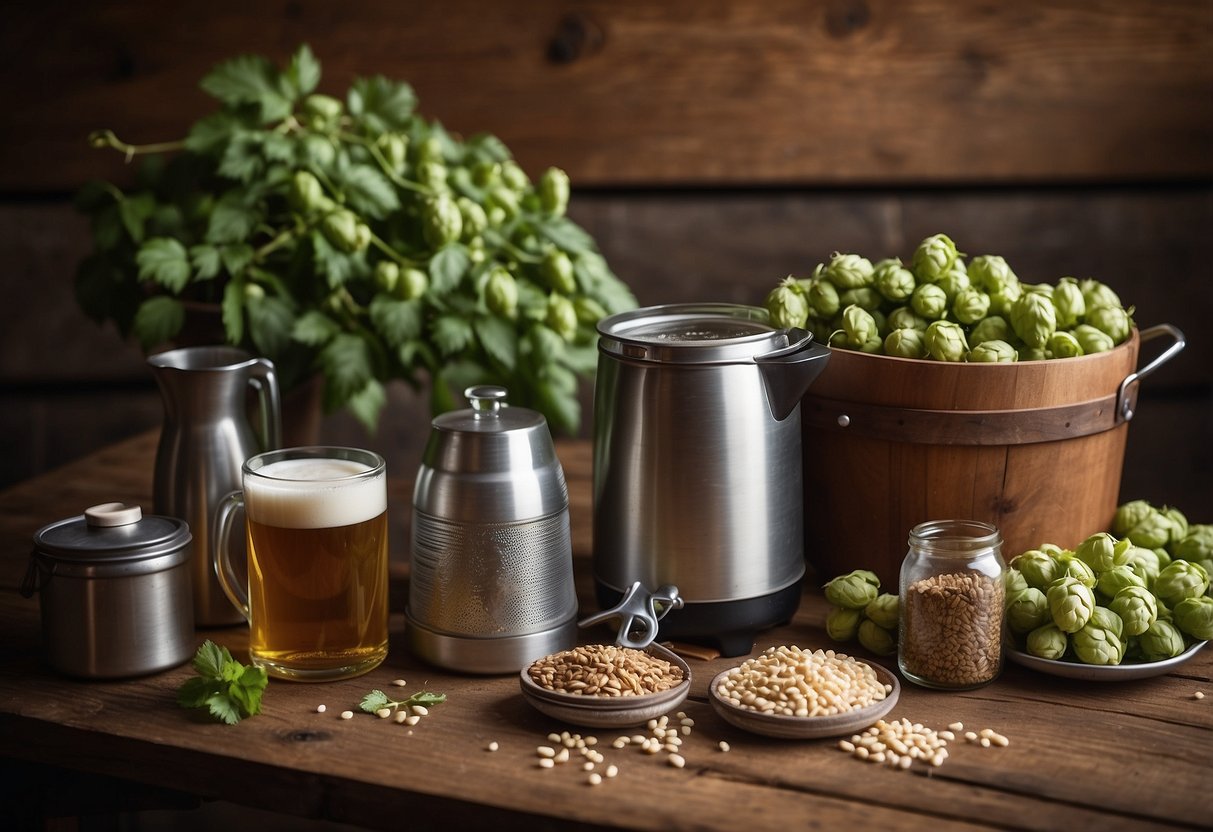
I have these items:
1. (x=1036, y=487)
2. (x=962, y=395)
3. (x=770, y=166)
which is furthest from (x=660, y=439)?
(x=770, y=166)

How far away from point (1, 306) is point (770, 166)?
167 centimetres

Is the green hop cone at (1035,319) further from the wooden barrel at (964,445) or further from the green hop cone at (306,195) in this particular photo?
the green hop cone at (306,195)

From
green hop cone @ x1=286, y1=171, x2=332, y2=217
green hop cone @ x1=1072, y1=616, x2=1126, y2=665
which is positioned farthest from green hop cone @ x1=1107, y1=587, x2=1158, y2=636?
green hop cone @ x1=286, y1=171, x2=332, y2=217

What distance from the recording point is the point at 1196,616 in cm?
121

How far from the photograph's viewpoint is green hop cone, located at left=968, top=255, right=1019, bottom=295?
1367mm

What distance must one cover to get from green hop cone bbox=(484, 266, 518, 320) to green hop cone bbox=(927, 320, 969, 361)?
55 cm

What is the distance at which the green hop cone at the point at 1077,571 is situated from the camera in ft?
3.97

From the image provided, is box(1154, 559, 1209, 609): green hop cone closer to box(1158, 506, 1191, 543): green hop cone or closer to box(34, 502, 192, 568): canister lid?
box(1158, 506, 1191, 543): green hop cone

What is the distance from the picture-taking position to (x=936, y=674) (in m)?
1.19

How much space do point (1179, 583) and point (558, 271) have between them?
33.3 inches

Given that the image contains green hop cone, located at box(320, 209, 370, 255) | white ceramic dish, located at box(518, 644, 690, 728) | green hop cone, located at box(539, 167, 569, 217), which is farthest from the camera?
green hop cone, located at box(539, 167, 569, 217)

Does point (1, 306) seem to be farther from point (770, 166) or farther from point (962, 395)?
point (962, 395)

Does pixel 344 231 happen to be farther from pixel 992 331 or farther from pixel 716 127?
pixel 716 127

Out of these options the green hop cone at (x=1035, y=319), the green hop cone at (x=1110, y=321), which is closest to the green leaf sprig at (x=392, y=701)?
the green hop cone at (x=1035, y=319)
